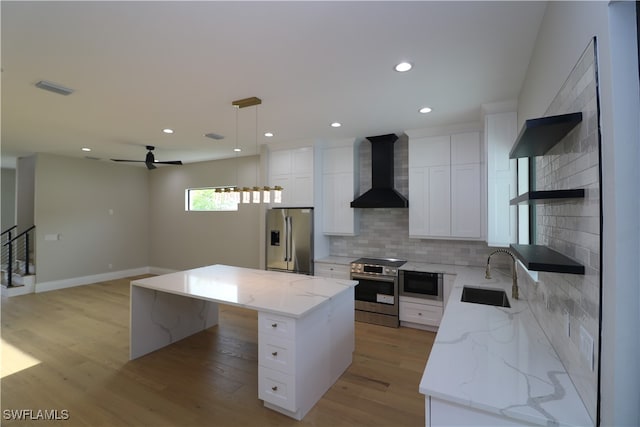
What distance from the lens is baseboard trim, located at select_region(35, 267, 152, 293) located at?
5.74 meters

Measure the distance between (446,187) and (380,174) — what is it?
97 cm

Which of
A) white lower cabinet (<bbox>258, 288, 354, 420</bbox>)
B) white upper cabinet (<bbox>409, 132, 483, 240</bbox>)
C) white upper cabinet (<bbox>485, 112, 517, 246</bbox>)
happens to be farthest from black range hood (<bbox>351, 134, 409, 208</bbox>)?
white lower cabinet (<bbox>258, 288, 354, 420</bbox>)

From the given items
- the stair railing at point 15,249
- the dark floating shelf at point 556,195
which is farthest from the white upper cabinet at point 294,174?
the stair railing at point 15,249

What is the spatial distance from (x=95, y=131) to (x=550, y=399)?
5490 millimetres

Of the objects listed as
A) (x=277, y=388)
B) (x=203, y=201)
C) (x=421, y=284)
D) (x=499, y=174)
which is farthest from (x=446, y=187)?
(x=203, y=201)

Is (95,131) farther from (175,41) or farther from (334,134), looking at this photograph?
(334,134)

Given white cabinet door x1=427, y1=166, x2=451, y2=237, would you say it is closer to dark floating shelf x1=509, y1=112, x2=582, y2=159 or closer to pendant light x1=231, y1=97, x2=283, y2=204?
pendant light x1=231, y1=97, x2=283, y2=204

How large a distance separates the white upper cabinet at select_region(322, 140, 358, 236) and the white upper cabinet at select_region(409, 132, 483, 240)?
2.91 feet

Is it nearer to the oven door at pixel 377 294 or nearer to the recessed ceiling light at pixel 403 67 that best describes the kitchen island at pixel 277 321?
the oven door at pixel 377 294

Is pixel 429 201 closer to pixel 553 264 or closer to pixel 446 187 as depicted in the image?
pixel 446 187

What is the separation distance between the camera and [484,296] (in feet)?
9.42

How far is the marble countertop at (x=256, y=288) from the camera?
2256 millimetres

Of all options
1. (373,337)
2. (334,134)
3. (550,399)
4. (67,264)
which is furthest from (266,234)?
(67,264)

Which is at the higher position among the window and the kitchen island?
the window
